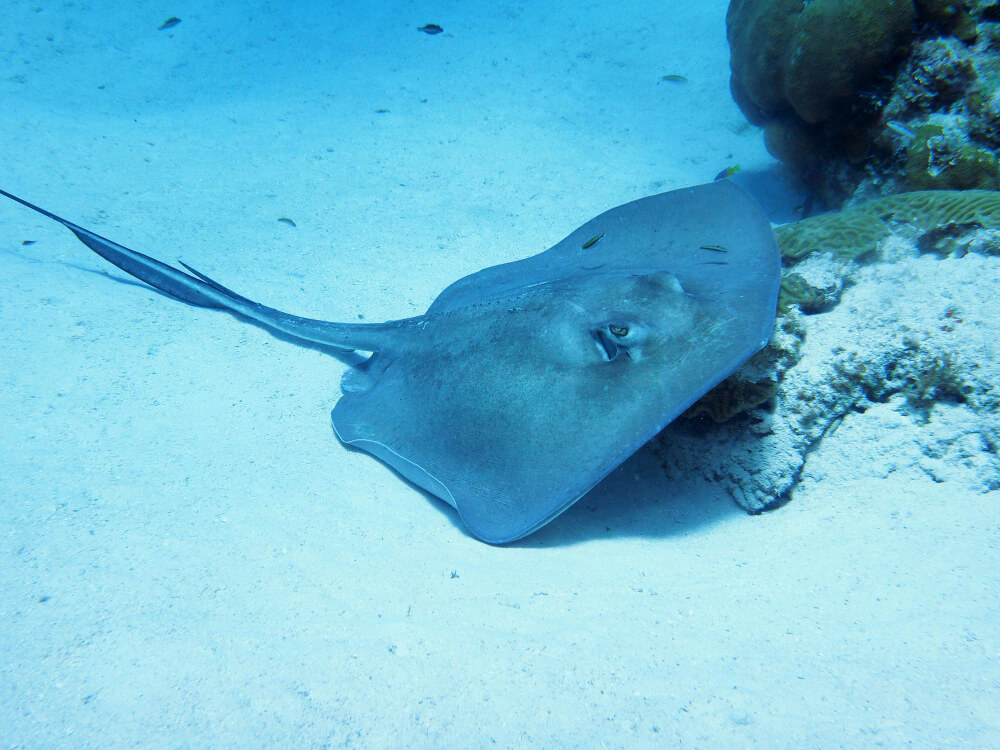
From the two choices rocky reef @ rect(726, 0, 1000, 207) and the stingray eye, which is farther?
rocky reef @ rect(726, 0, 1000, 207)

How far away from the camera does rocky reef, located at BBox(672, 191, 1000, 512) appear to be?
8.96 feet

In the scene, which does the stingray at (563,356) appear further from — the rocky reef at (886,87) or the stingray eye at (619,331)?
the rocky reef at (886,87)

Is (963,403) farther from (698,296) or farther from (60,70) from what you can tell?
(60,70)

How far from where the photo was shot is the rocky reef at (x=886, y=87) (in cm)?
446

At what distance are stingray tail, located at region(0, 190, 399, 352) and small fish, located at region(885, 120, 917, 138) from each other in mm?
5219

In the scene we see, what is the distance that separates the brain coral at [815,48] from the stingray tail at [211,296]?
16.6ft

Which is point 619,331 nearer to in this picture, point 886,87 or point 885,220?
point 885,220

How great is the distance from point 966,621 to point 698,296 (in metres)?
1.70

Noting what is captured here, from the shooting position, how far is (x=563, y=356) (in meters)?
2.86

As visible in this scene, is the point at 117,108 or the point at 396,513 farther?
the point at 117,108

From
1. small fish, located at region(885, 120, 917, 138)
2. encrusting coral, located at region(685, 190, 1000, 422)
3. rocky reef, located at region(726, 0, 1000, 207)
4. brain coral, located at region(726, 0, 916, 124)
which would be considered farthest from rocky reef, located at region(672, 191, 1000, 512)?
brain coral, located at region(726, 0, 916, 124)

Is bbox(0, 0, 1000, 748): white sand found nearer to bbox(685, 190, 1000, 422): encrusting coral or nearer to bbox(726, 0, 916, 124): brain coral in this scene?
bbox(685, 190, 1000, 422): encrusting coral

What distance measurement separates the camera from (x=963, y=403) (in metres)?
2.75

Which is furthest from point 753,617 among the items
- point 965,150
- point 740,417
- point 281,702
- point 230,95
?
point 230,95
